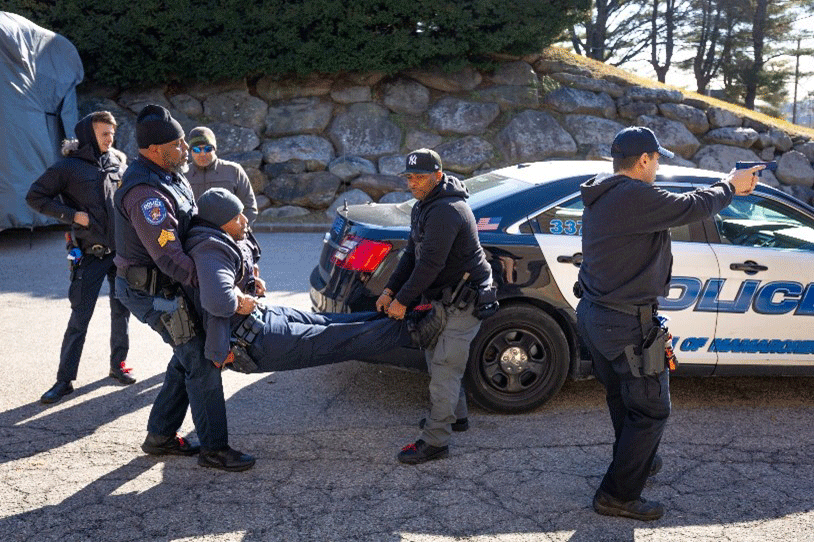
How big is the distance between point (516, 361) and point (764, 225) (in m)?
1.90

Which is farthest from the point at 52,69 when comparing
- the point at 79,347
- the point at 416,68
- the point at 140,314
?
the point at 140,314

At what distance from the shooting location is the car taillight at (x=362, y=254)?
527 centimetres

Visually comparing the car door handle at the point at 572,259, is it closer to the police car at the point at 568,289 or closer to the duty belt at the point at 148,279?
the police car at the point at 568,289

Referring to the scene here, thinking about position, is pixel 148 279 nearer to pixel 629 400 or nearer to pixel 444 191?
pixel 444 191

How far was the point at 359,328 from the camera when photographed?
183 inches

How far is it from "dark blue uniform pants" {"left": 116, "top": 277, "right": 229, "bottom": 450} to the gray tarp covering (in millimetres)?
8342

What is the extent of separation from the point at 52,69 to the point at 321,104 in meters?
4.80

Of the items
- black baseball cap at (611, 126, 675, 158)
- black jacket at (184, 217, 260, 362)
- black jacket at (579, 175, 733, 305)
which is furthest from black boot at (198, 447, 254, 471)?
black baseball cap at (611, 126, 675, 158)

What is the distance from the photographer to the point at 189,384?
4461 millimetres

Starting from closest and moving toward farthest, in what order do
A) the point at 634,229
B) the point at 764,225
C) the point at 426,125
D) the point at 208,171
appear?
the point at 634,229 < the point at 764,225 < the point at 208,171 < the point at 426,125

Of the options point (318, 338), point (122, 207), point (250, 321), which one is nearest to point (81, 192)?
point (122, 207)

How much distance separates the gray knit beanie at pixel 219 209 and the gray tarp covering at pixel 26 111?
875 cm

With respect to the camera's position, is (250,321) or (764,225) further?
(764,225)

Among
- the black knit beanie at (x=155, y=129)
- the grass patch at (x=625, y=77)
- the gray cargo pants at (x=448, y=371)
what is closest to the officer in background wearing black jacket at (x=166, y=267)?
the black knit beanie at (x=155, y=129)
